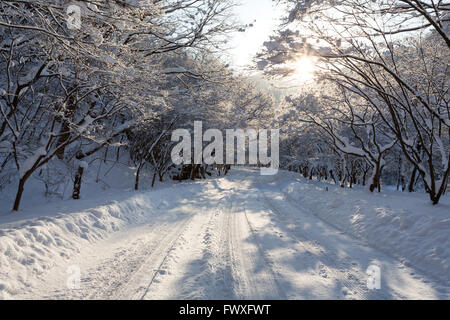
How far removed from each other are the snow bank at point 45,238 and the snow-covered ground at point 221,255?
21 millimetres

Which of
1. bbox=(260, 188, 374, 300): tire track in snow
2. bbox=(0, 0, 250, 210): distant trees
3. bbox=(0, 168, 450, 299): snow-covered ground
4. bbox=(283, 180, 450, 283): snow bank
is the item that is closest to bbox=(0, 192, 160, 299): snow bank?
bbox=(0, 168, 450, 299): snow-covered ground

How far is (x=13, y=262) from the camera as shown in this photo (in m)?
4.36

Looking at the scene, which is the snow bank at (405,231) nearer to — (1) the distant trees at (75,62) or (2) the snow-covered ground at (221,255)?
(2) the snow-covered ground at (221,255)

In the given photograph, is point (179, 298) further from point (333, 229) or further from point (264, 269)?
point (333, 229)

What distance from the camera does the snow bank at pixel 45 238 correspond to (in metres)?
4.19

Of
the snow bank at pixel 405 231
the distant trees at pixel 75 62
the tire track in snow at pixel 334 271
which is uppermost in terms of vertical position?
the distant trees at pixel 75 62

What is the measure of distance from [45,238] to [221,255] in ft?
12.3

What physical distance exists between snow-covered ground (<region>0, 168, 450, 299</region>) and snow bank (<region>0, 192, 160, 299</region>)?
0.02 metres

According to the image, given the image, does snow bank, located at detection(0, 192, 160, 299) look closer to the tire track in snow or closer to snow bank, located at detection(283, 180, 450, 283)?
the tire track in snow

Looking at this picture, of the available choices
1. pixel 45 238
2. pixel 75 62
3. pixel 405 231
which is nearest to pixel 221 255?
pixel 45 238

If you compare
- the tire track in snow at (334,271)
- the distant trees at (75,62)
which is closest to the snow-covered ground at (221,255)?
the tire track in snow at (334,271)

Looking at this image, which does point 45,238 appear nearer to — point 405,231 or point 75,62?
point 75,62
